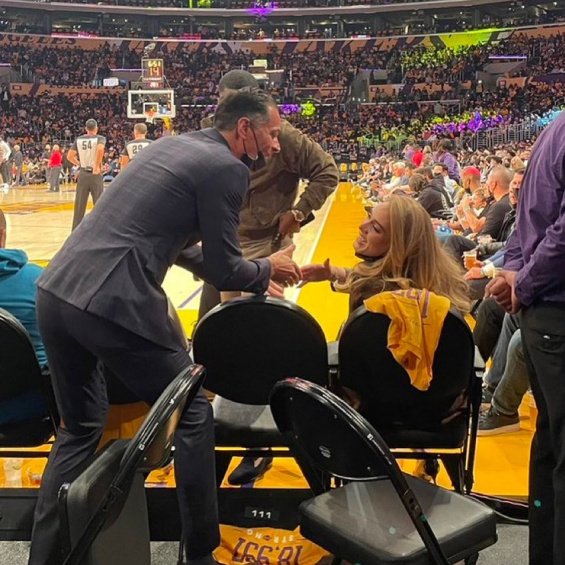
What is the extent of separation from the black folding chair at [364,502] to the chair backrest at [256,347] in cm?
47

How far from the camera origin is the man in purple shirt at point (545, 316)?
2.00 metres

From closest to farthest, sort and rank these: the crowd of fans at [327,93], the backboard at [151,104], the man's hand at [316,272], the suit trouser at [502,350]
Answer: the man's hand at [316,272], the suit trouser at [502,350], the backboard at [151,104], the crowd of fans at [327,93]

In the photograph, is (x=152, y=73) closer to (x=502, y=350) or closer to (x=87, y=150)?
(x=87, y=150)

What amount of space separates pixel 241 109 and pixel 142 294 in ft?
2.24

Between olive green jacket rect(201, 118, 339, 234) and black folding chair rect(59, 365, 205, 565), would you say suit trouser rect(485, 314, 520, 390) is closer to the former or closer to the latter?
olive green jacket rect(201, 118, 339, 234)

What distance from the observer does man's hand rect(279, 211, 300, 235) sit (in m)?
3.83

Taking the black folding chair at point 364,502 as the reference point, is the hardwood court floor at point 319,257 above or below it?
below

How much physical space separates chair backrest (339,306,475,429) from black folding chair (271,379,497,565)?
45 cm

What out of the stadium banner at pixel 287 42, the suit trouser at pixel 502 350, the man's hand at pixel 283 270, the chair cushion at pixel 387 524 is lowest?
the suit trouser at pixel 502 350

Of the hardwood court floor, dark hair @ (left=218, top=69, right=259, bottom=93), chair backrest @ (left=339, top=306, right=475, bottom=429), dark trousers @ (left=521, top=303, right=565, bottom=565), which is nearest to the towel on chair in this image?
chair backrest @ (left=339, top=306, right=475, bottom=429)

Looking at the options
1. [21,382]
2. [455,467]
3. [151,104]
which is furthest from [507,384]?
[151,104]

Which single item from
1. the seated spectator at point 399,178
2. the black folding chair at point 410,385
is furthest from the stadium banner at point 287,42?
the black folding chair at point 410,385

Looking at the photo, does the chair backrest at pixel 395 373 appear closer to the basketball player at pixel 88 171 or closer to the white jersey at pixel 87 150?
the basketball player at pixel 88 171

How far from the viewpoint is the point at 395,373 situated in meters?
2.44
